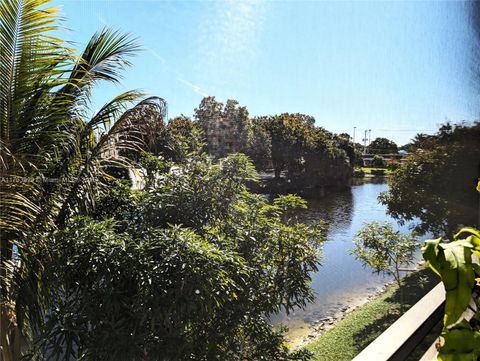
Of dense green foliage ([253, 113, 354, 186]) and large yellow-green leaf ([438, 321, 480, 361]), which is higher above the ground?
dense green foliage ([253, 113, 354, 186])

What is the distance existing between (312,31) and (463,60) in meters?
1.50

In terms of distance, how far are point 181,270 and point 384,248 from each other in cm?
119

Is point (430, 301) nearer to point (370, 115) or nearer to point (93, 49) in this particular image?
point (370, 115)

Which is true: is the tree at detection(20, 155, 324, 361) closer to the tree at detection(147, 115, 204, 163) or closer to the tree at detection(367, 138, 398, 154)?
the tree at detection(147, 115, 204, 163)

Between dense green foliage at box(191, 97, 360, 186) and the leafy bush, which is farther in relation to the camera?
the leafy bush

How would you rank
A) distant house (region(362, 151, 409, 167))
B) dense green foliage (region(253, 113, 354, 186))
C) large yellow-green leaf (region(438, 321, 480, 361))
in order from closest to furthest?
large yellow-green leaf (region(438, 321, 480, 361)) → dense green foliage (region(253, 113, 354, 186)) → distant house (region(362, 151, 409, 167))

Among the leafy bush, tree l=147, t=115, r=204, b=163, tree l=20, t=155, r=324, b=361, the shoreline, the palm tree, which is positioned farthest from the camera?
the leafy bush

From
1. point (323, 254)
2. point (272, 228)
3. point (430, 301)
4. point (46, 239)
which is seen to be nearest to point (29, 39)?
point (46, 239)

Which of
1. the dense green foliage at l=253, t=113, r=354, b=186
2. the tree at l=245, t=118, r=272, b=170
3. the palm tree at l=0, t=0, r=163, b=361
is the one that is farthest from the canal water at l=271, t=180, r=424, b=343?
the palm tree at l=0, t=0, r=163, b=361

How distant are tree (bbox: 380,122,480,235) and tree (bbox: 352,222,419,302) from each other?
11cm

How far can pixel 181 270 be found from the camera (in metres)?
1.23

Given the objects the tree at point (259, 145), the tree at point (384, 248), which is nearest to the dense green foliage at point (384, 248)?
the tree at point (384, 248)

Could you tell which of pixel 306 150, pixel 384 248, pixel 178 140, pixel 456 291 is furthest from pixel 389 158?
pixel 456 291

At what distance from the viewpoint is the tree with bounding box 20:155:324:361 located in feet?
4.09
